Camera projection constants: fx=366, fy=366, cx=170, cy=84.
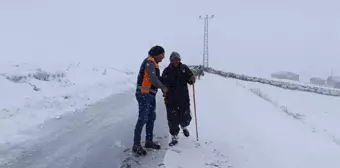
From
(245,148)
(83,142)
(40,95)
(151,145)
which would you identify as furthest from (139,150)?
(40,95)

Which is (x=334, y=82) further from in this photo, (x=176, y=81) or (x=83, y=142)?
(x=83, y=142)

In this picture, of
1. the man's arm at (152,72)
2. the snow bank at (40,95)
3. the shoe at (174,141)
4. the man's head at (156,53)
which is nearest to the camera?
the man's arm at (152,72)

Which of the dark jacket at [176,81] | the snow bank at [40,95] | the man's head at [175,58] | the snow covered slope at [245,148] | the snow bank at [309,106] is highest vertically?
the man's head at [175,58]

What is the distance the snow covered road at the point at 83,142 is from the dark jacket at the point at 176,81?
1.02 metres

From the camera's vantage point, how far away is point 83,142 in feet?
26.7

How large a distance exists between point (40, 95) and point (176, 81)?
7374mm

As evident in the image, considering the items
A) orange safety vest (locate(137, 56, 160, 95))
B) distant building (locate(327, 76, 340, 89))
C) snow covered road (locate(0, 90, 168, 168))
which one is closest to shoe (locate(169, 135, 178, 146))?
snow covered road (locate(0, 90, 168, 168))

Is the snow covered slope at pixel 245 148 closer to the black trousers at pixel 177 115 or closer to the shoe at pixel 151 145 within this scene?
the shoe at pixel 151 145

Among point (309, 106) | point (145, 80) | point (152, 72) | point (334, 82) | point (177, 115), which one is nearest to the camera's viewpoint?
point (152, 72)

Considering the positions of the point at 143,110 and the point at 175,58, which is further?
the point at 175,58

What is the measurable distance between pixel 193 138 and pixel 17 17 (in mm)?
90153

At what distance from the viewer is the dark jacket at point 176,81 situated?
24.8 ft

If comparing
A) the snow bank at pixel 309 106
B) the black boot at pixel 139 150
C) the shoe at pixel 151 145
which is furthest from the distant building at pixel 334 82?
the black boot at pixel 139 150

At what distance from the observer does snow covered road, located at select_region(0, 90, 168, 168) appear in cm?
686
